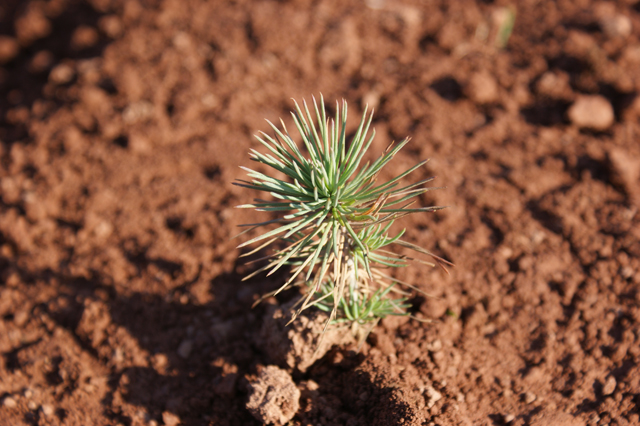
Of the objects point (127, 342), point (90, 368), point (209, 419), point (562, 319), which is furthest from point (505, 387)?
point (90, 368)

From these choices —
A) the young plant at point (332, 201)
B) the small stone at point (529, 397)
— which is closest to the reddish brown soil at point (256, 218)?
the small stone at point (529, 397)

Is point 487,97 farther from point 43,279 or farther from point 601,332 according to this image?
point 43,279

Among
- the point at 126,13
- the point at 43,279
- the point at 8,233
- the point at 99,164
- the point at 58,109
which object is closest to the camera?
the point at 43,279

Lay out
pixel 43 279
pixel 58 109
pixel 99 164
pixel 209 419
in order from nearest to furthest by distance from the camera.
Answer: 1. pixel 209 419
2. pixel 43 279
3. pixel 99 164
4. pixel 58 109

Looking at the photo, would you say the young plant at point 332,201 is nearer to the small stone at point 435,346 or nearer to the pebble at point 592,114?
the small stone at point 435,346

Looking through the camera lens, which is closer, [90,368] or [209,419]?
[209,419]

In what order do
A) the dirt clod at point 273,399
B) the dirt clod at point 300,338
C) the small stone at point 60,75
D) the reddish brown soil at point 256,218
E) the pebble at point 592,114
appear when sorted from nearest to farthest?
the dirt clod at point 273,399 → the dirt clod at point 300,338 → the reddish brown soil at point 256,218 → the pebble at point 592,114 → the small stone at point 60,75

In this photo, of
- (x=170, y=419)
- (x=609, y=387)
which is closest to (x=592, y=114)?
(x=609, y=387)
